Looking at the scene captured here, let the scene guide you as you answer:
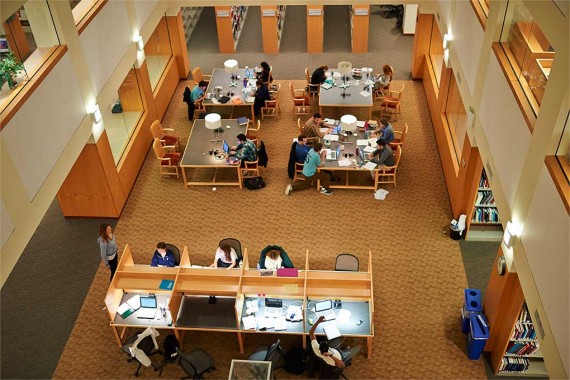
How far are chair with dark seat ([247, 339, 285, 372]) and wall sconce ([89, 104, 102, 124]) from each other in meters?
4.96

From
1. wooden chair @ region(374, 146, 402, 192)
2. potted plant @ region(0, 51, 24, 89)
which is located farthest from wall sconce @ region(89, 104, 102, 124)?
wooden chair @ region(374, 146, 402, 192)

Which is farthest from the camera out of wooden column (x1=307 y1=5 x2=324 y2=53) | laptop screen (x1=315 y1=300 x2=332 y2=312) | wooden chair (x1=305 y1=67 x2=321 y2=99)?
wooden column (x1=307 y1=5 x2=324 y2=53)

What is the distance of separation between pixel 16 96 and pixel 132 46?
485 cm

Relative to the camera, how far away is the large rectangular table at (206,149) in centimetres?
1168

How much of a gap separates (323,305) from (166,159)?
5262 millimetres

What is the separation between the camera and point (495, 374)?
816 cm

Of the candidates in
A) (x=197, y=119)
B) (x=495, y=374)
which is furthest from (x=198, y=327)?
(x=197, y=119)

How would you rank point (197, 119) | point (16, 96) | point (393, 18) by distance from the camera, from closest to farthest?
point (16, 96) → point (197, 119) → point (393, 18)

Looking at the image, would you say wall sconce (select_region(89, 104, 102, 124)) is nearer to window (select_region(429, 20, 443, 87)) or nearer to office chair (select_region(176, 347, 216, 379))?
office chair (select_region(176, 347, 216, 379))

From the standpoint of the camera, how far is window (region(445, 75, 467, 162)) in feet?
36.1

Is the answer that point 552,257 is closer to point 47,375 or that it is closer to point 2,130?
point 2,130

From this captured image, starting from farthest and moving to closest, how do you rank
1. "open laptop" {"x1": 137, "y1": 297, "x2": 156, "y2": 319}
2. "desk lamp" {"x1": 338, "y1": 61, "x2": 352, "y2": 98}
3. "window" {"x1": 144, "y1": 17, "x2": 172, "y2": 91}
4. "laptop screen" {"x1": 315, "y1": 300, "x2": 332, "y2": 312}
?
"window" {"x1": 144, "y1": 17, "x2": 172, "y2": 91}
"desk lamp" {"x1": 338, "y1": 61, "x2": 352, "y2": 98}
"open laptop" {"x1": 137, "y1": 297, "x2": 156, "y2": 319}
"laptop screen" {"x1": 315, "y1": 300, "x2": 332, "y2": 312}

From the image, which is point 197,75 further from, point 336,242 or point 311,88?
point 336,242

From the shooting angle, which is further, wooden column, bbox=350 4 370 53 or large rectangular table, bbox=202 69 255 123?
wooden column, bbox=350 4 370 53
